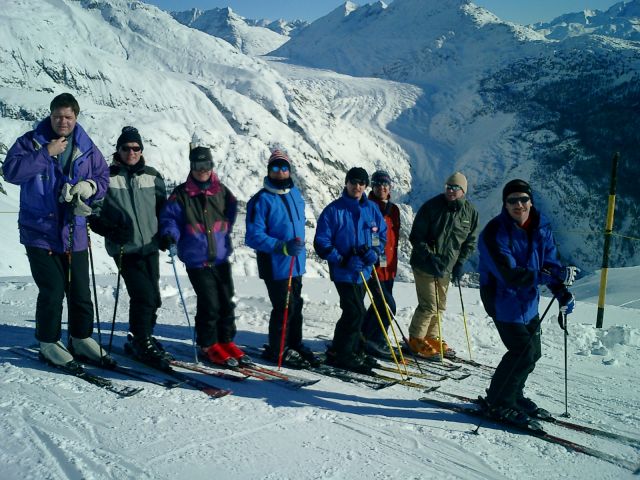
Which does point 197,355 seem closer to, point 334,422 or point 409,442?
point 334,422

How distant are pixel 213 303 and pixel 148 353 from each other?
0.76 metres

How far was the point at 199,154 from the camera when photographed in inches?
181

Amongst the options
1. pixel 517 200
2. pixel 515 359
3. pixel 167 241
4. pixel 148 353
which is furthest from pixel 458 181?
pixel 148 353

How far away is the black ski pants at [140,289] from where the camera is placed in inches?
177

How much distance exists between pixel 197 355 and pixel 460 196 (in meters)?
3.54

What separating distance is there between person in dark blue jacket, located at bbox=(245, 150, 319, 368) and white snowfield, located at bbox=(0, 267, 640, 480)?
0.63 meters

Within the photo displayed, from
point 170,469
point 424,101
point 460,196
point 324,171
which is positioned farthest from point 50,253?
point 424,101

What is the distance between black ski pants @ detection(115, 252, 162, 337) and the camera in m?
4.50

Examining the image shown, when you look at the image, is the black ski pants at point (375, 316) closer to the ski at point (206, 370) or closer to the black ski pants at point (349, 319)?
the black ski pants at point (349, 319)

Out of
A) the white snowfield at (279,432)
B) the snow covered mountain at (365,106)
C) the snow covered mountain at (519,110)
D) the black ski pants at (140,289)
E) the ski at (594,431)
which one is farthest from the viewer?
the snow covered mountain at (519,110)

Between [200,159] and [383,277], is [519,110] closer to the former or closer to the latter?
[383,277]

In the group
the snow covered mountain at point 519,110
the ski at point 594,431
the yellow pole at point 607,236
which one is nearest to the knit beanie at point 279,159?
the ski at point 594,431

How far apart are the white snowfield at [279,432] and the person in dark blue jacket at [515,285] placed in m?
0.35

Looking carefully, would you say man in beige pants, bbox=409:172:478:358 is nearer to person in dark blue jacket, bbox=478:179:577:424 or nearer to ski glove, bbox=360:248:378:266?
ski glove, bbox=360:248:378:266
